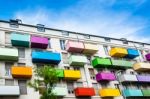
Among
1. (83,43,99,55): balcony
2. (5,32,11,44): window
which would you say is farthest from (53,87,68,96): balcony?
(5,32,11,44): window

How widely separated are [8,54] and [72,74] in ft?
31.3

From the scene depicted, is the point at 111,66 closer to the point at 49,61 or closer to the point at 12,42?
the point at 49,61

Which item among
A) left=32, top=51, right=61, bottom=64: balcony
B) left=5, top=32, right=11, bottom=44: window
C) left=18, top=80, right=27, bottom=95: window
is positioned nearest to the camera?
left=18, top=80, right=27, bottom=95: window

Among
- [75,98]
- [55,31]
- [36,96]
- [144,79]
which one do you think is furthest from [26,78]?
[144,79]

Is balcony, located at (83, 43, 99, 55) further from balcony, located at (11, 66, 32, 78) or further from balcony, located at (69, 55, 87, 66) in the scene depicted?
balcony, located at (11, 66, 32, 78)

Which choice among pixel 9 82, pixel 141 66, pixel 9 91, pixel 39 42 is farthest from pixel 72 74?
pixel 141 66

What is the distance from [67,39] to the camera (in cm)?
3900

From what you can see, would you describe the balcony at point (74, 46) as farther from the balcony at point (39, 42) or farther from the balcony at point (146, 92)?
the balcony at point (146, 92)

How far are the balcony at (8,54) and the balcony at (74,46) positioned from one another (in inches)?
355

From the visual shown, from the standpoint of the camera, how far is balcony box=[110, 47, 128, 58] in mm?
40719

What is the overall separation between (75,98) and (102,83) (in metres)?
6.14

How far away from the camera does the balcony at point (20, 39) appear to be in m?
31.9

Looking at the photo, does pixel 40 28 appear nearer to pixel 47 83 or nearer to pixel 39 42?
pixel 39 42

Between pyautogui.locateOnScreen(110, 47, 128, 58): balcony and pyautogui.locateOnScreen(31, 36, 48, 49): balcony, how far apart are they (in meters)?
13.0
